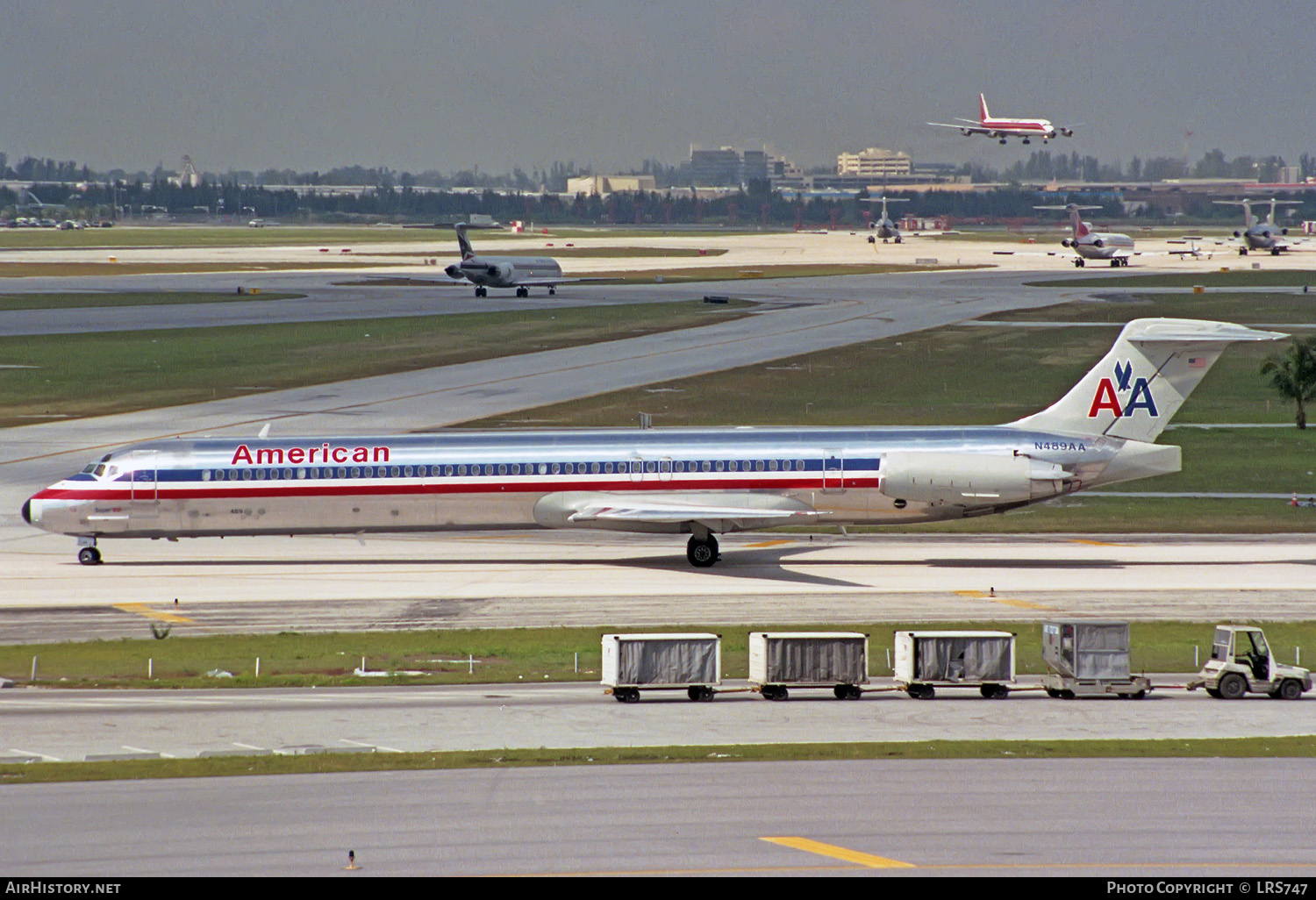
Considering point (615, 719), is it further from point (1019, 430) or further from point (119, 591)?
point (1019, 430)

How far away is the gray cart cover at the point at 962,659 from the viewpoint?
95.8ft

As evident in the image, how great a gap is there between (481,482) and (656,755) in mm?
20645

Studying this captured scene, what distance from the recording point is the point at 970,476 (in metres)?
43.4

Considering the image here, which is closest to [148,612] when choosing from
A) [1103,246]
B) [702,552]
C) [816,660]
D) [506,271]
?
[702,552]

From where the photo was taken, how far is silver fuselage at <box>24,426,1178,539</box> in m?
43.7

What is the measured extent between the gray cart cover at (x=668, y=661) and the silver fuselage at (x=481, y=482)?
14.7 m

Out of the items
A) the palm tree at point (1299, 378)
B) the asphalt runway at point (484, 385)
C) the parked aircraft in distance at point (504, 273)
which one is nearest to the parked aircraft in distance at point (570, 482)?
the asphalt runway at point (484, 385)

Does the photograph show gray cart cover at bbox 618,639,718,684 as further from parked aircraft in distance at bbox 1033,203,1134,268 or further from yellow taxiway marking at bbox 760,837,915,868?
parked aircraft in distance at bbox 1033,203,1134,268

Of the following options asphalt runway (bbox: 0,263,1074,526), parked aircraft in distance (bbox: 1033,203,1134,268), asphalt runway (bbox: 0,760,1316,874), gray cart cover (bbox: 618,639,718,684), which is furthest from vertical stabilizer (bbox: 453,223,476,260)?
asphalt runway (bbox: 0,760,1316,874)

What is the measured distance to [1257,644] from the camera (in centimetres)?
2944

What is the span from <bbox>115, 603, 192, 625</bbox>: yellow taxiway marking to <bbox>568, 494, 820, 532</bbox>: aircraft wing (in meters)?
11.8

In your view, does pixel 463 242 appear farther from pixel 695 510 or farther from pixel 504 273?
pixel 695 510
